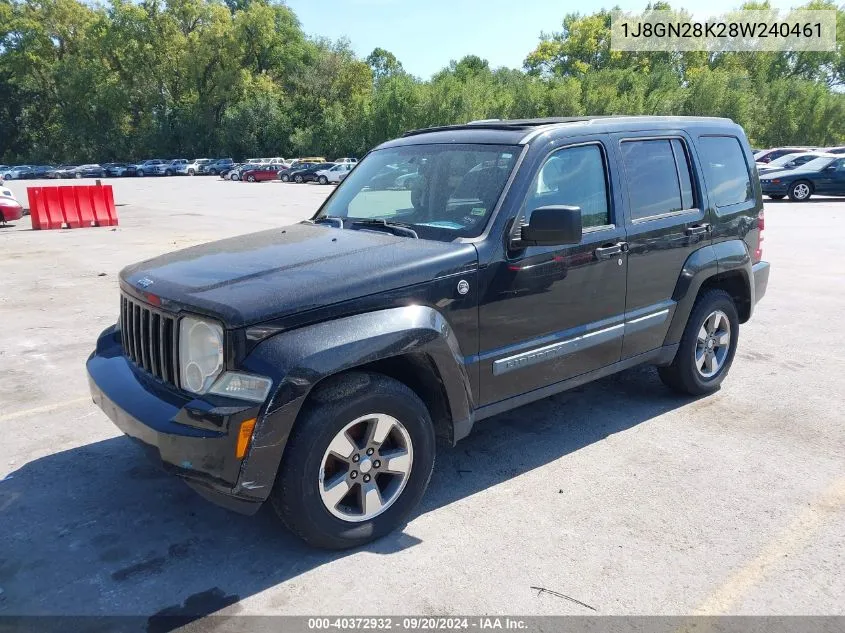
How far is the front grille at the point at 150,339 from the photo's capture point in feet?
10.5

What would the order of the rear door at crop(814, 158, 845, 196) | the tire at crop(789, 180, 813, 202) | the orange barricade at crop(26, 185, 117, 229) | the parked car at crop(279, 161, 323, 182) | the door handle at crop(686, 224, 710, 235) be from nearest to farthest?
the door handle at crop(686, 224, 710, 235), the orange barricade at crop(26, 185, 117, 229), the rear door at crop(814, 158, 845, 196), the tire at crop(789, 180, 813, 202), the parked car at crop(279, 161, 323, 182)

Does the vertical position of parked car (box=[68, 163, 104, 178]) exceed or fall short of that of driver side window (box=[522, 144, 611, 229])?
it exceeds it

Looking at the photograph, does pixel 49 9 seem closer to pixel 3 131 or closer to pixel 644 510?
pixel 3 131

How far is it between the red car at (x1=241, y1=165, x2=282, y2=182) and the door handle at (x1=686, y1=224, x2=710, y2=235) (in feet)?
145

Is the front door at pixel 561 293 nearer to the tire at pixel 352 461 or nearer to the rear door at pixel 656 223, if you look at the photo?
the rear door at pixel 656 223

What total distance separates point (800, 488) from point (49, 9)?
86.9 m

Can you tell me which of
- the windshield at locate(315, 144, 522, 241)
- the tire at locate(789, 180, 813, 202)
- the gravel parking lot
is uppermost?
the tire at locate(789, 180, 813, 202)

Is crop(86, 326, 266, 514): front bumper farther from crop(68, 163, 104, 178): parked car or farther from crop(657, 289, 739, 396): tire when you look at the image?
crop(68, 163, 104, 178): parked car

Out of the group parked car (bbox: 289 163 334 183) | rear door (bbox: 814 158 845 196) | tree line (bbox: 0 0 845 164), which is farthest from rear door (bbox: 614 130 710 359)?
tree line (bbox: 0 0 845 164)

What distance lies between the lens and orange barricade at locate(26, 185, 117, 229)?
1652 centimetres

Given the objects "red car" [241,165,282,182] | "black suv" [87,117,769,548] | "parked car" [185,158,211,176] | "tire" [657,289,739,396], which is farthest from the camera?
"parked car" [185,158,211,176]

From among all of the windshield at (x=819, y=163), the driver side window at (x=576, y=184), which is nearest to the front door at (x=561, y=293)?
the driver side window at (x=576, y=184)

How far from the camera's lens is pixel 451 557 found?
127 inches

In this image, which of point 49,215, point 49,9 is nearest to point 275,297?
point 49,215
